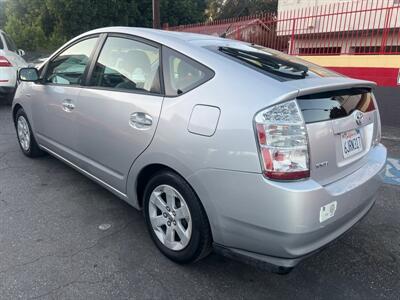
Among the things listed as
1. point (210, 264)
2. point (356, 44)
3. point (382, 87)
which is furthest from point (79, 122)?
point (356, 44)

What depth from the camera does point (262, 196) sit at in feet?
6.20

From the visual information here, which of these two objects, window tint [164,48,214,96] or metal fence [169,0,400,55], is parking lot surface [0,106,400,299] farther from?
metal fence [169,0,400,55]

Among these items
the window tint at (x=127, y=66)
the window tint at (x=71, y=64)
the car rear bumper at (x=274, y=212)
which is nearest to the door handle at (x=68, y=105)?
the window tint at (x=71, y=64)

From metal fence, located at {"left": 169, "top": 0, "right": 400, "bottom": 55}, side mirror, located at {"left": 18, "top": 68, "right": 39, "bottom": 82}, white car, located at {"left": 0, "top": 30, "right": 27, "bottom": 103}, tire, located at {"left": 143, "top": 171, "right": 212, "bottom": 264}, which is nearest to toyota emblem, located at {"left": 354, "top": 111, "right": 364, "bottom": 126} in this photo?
tire, located at {"left": 143, "top": 171, "right": 212, "bottom": 264}

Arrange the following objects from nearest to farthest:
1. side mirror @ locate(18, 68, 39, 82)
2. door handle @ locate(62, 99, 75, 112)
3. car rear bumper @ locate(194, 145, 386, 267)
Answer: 1. car rear bumper @ locate(194, 145, 386, 267)
2. door handle @ locate(62, 99, 75, 112)
3. side mirror @ locate(18, 68, 39, 82)

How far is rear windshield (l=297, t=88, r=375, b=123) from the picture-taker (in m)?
1.96

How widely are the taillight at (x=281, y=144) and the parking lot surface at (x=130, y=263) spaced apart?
92cm

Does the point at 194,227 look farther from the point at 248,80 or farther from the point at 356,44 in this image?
the point at 356,44

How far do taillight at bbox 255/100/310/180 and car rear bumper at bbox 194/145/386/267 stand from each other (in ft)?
0.22

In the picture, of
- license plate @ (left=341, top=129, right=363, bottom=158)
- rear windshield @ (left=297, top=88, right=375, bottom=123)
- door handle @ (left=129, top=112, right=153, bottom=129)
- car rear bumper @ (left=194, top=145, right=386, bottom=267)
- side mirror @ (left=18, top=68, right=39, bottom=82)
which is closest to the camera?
car rear bumper @ (left=194, top=145, right=386, bottom=267)

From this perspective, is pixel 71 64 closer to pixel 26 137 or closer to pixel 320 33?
pixel 26 137

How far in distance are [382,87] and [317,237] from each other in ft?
19.5

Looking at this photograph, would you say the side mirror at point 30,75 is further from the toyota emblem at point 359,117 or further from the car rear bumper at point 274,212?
the toyota emblem at point 359,117

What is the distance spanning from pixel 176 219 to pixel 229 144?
2.52ft
